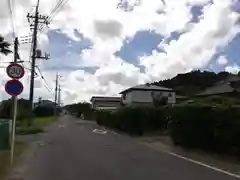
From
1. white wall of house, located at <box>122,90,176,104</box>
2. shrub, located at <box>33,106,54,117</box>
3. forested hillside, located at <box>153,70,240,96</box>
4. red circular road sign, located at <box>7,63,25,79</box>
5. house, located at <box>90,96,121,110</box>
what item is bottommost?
red circular road sign, located at <box>7,63,25,79</box>

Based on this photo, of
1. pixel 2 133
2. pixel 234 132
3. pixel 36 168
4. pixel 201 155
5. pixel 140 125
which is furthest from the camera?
pixel 140 125

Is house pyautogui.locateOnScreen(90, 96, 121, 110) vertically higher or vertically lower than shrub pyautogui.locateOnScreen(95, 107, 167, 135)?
higher

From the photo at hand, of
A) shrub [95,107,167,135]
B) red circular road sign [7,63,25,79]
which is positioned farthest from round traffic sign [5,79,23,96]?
shrub [95,107,167,135]

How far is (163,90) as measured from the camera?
73.6 metres

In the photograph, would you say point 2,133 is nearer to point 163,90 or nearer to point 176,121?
point 176,121

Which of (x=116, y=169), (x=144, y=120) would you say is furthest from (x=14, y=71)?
(x=144, y=120)

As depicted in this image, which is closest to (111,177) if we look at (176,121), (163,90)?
(176,121)

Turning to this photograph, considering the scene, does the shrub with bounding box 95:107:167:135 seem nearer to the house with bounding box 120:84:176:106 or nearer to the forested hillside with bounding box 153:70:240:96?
the house with bounding box 120:84:176:106

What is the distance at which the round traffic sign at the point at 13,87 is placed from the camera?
12695mm

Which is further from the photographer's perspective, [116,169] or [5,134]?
[5,134]

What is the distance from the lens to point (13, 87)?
1275 centimetres

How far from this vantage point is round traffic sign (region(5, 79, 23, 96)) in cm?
1270

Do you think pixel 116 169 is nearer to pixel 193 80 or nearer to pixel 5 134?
pixel 5 134

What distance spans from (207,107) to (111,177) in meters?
7.16
